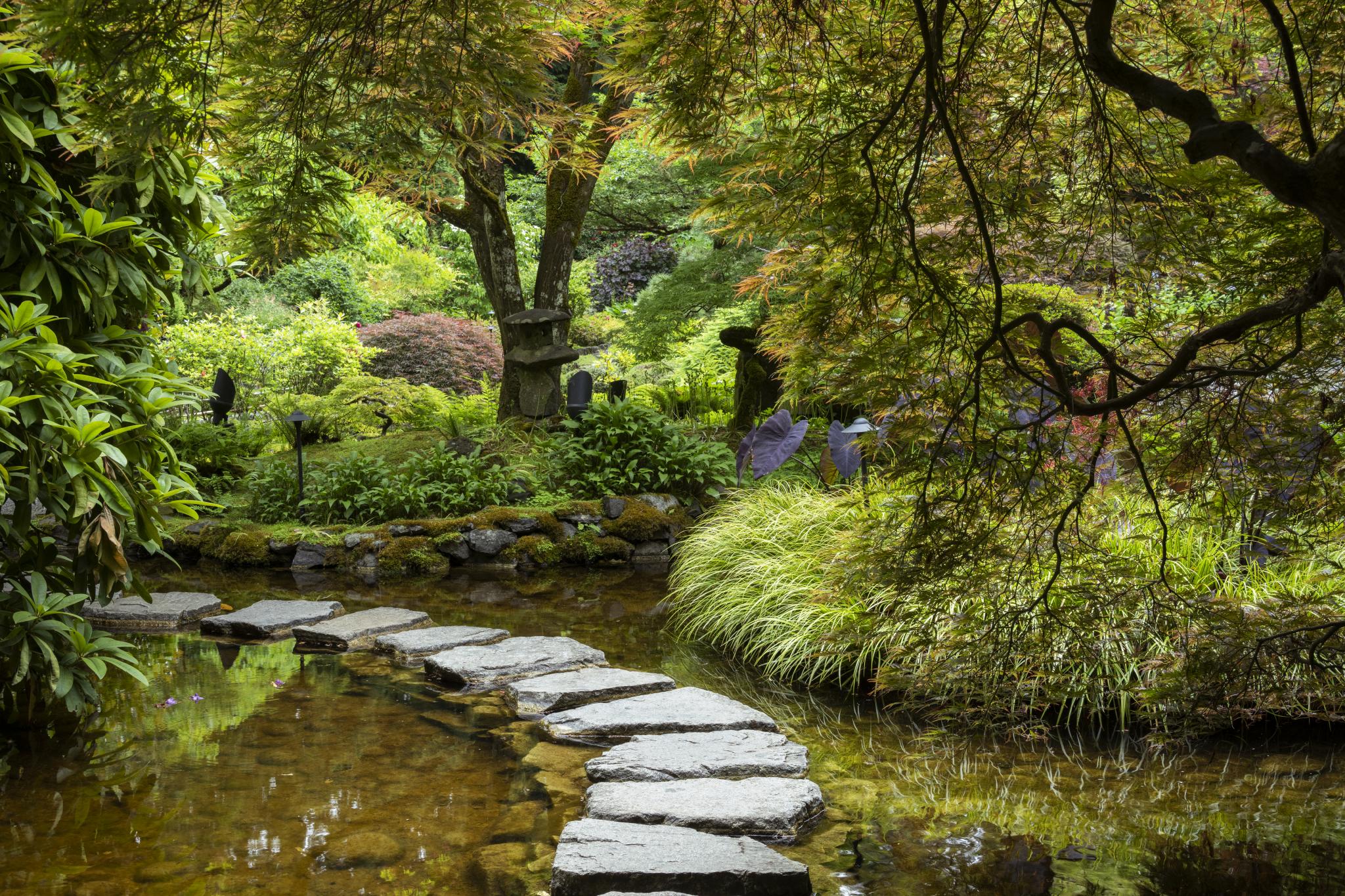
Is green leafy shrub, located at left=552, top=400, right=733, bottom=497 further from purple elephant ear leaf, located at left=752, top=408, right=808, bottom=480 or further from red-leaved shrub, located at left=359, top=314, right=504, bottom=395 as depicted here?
red-leaved shrub, located at left=359, top=314, right=504, bottom=395

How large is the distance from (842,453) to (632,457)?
2696mm

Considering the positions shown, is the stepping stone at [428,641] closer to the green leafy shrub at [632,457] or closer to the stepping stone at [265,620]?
the stepping stone at [265,620]

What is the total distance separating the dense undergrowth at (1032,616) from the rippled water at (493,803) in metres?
0.23


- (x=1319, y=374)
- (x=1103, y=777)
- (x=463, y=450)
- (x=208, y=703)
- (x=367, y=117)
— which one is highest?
(x=367, y=117)

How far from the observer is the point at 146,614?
5492 mm

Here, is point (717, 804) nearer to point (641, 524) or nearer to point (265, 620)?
point (265, 620)

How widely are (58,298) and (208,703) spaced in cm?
180

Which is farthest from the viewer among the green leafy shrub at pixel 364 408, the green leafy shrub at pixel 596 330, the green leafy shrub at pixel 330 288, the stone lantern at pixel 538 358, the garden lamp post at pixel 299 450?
the green leafy shrub at pixel 330 288

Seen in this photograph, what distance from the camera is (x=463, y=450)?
8.65m

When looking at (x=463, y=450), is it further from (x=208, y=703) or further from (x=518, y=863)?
(x=518, y=863)

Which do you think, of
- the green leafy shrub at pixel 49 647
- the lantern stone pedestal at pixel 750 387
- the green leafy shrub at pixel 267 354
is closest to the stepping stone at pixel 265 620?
the green leafy shrub at pixel 49 647

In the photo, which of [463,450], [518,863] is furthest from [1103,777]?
[463,450]

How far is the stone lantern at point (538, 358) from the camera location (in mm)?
9070

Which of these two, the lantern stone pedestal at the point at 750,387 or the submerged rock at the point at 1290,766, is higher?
the lantern stone pedestal at the point at 750,387
